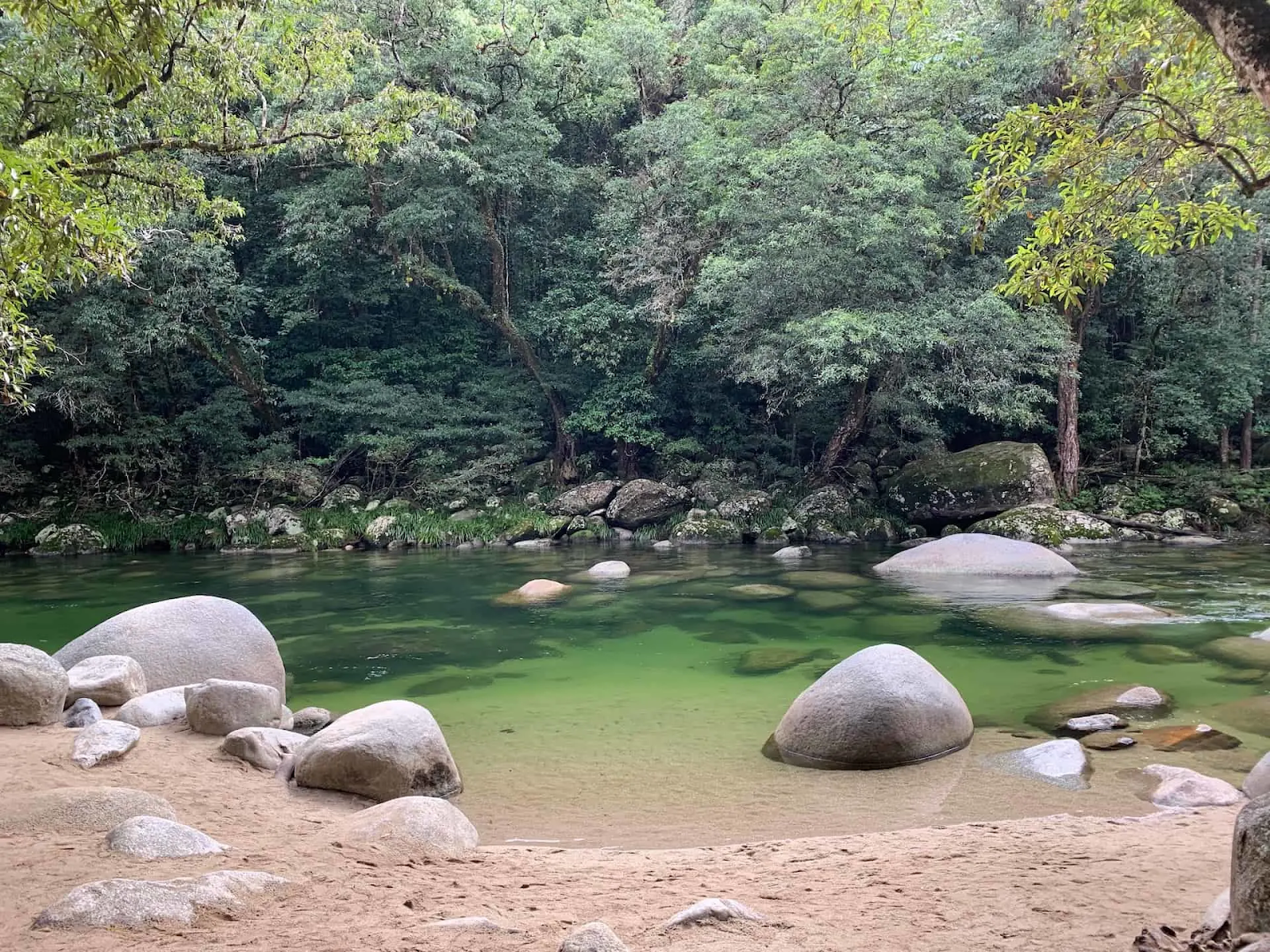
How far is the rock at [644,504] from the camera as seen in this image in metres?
20.4

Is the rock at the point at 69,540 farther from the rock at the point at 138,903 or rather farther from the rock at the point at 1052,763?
the rock at the point at 1052,763

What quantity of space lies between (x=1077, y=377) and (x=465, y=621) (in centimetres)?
1413

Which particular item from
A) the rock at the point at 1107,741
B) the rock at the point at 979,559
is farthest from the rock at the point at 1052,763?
the rock at the point at 979,559

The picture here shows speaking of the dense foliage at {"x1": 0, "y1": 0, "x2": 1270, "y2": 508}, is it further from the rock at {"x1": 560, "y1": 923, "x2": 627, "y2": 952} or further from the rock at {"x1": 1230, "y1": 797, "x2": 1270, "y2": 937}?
the rock at {"x1": 1230, "y1": 797, "x2": 1270, "y2": 937}

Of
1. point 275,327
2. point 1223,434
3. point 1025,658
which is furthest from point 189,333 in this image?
point 1223,434

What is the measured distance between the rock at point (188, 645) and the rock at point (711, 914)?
5.12 m

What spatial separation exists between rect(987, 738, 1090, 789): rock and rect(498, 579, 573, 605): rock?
773 centimetres

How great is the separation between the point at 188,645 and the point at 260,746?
7.26ft

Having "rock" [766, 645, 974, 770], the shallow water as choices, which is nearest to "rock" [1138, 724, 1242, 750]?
the shallow water

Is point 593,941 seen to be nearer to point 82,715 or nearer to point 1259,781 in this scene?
point 1259,781

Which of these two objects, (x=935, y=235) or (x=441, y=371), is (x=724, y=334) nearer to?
(x=935, y=235)

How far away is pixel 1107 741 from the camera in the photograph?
5.77 meters

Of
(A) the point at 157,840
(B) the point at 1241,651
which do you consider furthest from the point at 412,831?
(B) the point at 1241,651

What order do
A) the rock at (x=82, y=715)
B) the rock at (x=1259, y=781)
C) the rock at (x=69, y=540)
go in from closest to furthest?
1. the rock at (x=1259, y=781)
2. the rock at (x=82, y=715)
3. the rock at (x=69, y=540)
